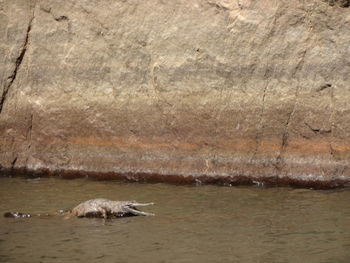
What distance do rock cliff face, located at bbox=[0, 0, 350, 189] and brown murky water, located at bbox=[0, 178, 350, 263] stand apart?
0.37 meters

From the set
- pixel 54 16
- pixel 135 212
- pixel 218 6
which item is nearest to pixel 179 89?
pixel 218 6

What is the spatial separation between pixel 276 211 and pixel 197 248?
134cm

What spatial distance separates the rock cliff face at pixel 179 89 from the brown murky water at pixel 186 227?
1.21 feet

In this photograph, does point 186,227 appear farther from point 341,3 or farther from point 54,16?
point 54,16

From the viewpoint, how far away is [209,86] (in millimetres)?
9883

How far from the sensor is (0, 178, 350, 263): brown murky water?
7305 mm

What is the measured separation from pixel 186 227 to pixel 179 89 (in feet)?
7.89

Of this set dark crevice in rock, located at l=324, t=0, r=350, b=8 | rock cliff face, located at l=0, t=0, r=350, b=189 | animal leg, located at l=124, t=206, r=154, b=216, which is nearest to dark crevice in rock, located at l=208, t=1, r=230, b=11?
rock cliff face, located at l=0, t=0, r=350, b=189

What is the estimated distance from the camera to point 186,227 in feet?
26.2

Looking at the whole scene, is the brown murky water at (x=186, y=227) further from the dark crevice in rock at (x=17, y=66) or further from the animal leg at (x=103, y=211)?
the dark crevice in rock at (x=17, y=66)

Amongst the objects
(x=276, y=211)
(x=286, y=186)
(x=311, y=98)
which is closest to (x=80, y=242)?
(x=276, y=211)

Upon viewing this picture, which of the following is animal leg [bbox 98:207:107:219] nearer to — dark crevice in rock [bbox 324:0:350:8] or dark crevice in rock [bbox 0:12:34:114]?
dark crevice in rock [bbox 0:12:34:114]

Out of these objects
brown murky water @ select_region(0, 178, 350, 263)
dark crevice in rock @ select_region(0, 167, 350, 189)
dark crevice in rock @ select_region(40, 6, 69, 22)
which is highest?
dark crevice in rock @ select_region(40, 6, 69, 22)

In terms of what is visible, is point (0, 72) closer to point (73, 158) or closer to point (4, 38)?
point (4, 38)
